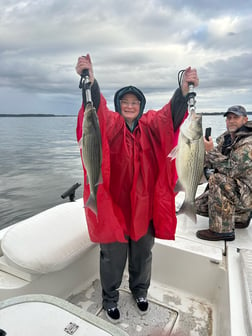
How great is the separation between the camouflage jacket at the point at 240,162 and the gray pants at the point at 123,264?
1.51 m

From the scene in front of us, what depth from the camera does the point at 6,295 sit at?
2459 millimetres

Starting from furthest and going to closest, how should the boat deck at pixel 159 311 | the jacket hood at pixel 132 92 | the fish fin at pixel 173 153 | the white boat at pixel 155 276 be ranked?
the boat deck at pixel 159 311
the white boat at pixel 155 276
the jacket hood at pixel 132 92
the fish fin at pixel 173 153

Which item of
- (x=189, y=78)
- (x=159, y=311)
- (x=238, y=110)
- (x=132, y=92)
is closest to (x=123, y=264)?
(x=159, y=311)

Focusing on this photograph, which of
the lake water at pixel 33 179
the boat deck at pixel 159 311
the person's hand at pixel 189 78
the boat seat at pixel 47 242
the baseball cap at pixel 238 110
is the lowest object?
the lake water at pixel 33 179

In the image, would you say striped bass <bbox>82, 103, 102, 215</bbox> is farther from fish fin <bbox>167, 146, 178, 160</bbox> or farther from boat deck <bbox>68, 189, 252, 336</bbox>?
boat deck <bbox>68, 189, 252, 336</bbox>

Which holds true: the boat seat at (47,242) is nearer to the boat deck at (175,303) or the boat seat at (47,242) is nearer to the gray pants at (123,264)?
the gray pants at (123,264)

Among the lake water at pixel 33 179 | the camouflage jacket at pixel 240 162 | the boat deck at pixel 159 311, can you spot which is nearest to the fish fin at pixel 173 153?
the camouflage jacket at pixel 240 162

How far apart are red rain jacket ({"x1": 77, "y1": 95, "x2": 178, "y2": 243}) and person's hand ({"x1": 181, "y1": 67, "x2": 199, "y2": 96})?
0.21 meters

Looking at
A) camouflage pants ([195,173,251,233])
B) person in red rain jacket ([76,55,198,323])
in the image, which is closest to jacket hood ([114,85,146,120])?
person in red rain jacket ([76,55,198,323])

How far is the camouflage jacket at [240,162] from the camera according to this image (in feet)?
11.0

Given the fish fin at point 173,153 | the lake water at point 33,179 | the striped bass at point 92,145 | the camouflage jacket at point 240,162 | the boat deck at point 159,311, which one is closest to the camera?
the striped bass at point 92,145

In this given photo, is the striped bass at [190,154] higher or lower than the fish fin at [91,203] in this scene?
higher

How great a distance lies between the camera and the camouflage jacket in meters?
3.36

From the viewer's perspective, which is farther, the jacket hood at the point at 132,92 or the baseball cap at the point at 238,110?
the baseball cap at the point at 238,110
